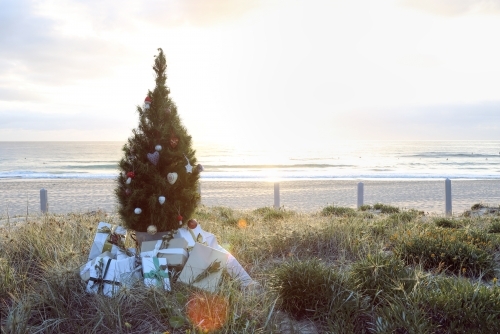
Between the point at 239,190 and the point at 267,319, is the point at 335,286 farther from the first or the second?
the point at 239,190

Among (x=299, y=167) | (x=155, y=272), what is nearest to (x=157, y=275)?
(x=155, y=272)

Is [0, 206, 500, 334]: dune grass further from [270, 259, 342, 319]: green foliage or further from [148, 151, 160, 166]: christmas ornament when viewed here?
[148, 151, 160, 166]: christmas ornament

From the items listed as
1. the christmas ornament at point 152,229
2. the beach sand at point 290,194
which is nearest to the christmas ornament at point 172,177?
the christmas ornament at point 152,229

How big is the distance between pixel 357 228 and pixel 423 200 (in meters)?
12.2

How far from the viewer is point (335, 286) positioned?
3.68 metres

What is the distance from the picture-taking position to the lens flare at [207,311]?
3148 mm

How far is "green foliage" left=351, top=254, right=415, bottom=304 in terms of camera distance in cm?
374

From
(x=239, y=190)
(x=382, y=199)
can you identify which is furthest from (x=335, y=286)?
(x=239, y=190)

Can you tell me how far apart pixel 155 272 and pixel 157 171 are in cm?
119

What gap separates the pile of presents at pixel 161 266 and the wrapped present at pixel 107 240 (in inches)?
0.4

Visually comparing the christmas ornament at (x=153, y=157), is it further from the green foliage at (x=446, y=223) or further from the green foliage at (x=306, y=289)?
the green foliage at (x=446, y=223)

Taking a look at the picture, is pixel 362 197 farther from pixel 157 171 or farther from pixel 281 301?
pixel 281 301

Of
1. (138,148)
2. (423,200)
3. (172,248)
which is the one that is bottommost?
(423,200)

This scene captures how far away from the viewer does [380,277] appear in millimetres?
3914
